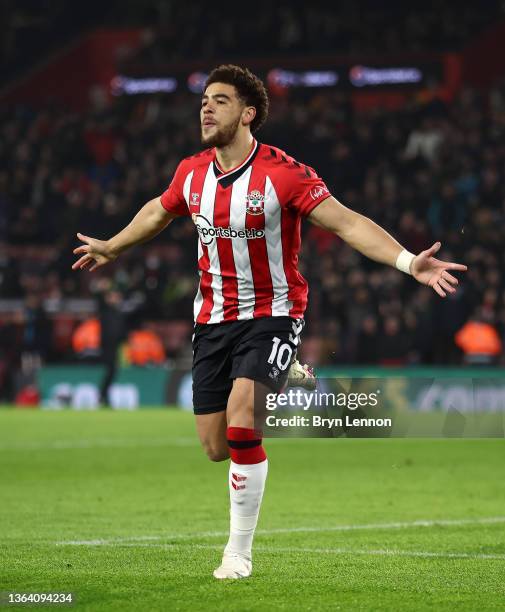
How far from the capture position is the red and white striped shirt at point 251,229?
6.53 metres

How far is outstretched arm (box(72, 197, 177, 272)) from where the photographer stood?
698 cm

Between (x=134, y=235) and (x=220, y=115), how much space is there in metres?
0.83

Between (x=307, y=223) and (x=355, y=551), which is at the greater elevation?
(x=307, y=223)

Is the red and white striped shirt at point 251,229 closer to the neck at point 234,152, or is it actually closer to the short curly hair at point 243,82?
the neck at point 234,152

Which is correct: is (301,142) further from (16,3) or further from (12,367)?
(16,3)

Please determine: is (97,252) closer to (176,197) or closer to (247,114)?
(176,197)

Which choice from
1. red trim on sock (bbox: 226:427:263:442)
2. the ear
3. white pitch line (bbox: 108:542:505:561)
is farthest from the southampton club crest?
white pitch line (bbox: 108:542:505:561)

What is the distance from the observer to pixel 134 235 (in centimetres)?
704

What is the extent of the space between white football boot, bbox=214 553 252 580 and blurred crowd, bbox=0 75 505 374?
48.8 feet

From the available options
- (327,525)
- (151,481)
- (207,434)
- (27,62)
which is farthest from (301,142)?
Answer: (207,434)

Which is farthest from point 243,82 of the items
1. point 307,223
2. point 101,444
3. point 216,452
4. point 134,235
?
point 307,223

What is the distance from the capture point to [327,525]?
29.0 feet

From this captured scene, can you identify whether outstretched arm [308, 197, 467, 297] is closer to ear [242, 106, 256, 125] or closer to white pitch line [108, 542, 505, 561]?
ear [242, 106, 256, 125]

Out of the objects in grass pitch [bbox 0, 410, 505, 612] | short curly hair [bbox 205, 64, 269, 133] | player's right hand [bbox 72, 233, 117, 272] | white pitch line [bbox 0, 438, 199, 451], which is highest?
short curly hair [bbox 205, 64, 269, 133]
